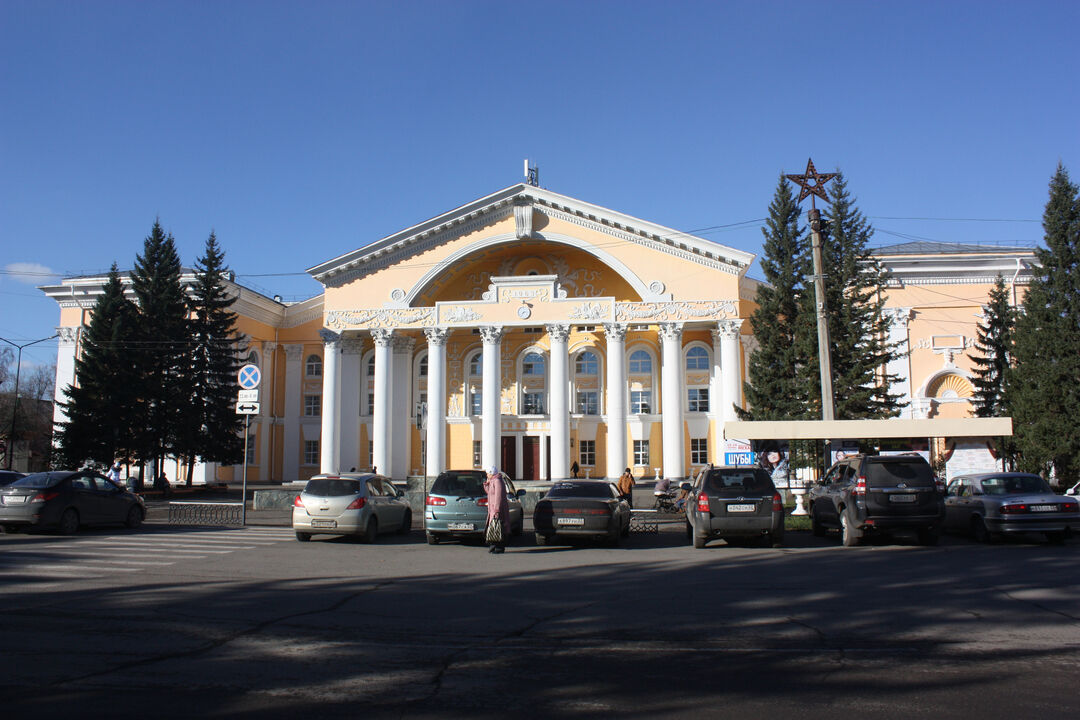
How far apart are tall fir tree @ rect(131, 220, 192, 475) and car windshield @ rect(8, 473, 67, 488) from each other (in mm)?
19527

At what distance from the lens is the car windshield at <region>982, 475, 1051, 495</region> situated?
16.2 meters

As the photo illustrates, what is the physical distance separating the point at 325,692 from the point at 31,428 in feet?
236

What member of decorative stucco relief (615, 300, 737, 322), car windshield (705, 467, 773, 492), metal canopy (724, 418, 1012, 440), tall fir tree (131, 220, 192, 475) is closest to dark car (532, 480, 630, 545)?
car windshield (705, 467, 773, 492)

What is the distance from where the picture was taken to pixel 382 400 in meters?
37.6

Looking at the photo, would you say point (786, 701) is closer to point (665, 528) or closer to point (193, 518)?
point (665, 528)

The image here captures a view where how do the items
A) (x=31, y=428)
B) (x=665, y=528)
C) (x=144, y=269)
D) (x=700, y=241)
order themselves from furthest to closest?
(x=31, y=428), (x=144, y=269), (x=700, y=241), (x=665, y=528)

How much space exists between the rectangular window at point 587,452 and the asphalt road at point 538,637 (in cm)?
2768

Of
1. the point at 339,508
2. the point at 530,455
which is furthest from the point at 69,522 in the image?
the point at 530,455

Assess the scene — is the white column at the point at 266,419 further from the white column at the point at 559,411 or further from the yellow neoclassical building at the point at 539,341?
the white column at the point at 559,411

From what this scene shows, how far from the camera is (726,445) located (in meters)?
22.9

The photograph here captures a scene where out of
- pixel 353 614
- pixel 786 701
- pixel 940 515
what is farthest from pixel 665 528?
pixel 786 701

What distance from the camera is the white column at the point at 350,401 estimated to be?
38406mm

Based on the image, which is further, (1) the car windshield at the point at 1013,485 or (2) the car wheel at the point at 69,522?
(2) the car wheel at the point at 69,522

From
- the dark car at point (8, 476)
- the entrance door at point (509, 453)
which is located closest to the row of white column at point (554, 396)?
the entrance door at point (509, 453)
